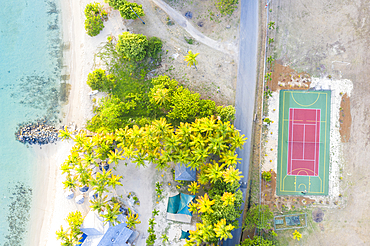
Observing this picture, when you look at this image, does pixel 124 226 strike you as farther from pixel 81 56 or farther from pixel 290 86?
pixel 290 86

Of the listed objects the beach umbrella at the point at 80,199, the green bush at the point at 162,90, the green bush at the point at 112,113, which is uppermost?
the green bush at the point at 162,90

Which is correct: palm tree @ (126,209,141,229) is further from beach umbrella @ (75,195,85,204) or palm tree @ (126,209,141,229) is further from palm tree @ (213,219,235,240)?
palm tree @ (213,219,235,240)

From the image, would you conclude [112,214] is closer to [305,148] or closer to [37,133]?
[37,133]

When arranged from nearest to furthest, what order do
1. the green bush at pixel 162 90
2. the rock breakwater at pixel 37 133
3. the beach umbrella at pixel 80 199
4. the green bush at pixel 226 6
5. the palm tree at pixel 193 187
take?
the green bush at pixel 162 90 → the palm tree at pixel 193 187 → the beach umbrella at pixel 80 199 → the green bush at pixel 226 6 → the rock breakwater at pixel 37 133

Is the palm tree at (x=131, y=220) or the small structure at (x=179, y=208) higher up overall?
the small structure at (x=179, y=208)

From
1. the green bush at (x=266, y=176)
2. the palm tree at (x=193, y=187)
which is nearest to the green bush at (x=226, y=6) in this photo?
the green bush at (x=266, y=176)

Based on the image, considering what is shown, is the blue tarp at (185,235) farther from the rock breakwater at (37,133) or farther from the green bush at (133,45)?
the green bush at (133,45)
